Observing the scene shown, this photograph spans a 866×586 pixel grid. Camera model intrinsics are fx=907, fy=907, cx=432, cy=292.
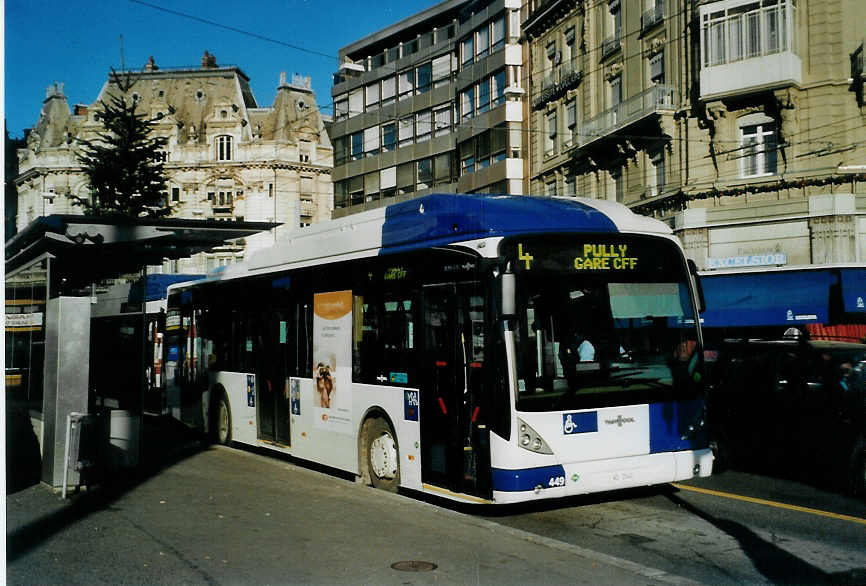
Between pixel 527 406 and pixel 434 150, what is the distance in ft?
122

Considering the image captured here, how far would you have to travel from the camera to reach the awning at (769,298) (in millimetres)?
25469

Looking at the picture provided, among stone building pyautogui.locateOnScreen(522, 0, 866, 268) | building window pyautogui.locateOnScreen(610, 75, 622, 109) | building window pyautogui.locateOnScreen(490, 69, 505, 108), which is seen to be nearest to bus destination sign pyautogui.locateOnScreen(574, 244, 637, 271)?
stone building pyautogui.locateOnScreen(522, 0, 866, 268)

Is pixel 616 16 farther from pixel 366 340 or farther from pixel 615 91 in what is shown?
pixel 366 340

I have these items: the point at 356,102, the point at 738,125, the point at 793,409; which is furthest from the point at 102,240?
the point at 356,102

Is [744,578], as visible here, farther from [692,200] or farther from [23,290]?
[692,200]

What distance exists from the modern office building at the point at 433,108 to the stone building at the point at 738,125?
7.37m

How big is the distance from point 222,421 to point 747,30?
758 inches

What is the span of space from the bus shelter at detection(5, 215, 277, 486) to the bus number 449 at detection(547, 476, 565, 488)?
15.6 ft

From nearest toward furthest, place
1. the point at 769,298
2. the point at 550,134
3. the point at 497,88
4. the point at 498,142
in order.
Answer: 1. the point at 769,298
2. the point at 550,134
3. the point at 498,142
4. the point at 497,88

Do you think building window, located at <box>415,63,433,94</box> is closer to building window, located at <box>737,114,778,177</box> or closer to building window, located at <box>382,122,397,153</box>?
building window, located at <box>382,122,397,153</box>

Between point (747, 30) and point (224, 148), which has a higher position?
point (224, 148)

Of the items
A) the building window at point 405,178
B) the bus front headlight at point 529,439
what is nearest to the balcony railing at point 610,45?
the building window at point 405,178

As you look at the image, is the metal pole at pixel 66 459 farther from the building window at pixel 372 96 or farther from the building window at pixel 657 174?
the building window at pixel 372 96

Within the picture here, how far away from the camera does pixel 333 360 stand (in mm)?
11320
